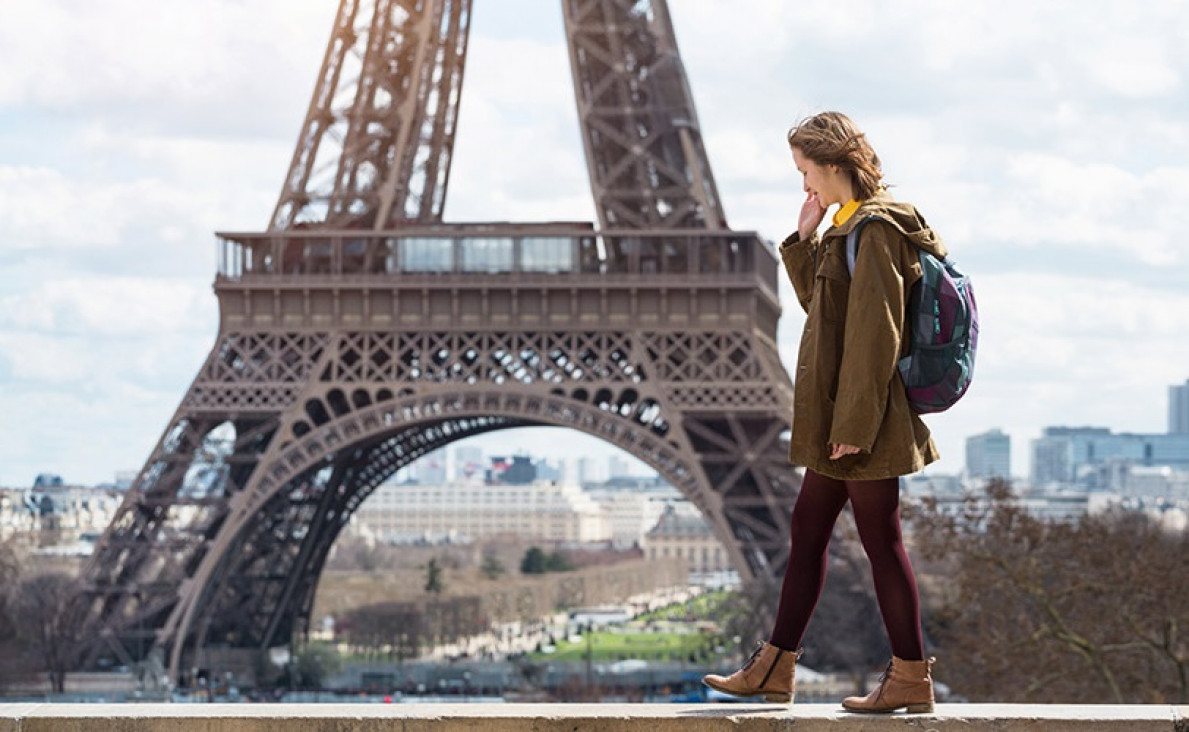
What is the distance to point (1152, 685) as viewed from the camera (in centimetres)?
3044

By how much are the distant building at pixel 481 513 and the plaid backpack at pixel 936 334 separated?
401 ft

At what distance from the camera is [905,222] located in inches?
354

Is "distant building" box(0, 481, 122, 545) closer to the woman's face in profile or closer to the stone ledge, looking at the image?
the stone ledge

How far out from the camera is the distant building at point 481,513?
14000cm

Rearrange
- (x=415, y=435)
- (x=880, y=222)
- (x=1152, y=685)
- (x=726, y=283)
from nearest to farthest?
(x=880, y=222), (x=1152, y=685), (x=726, y=283), (x=415, y=435)

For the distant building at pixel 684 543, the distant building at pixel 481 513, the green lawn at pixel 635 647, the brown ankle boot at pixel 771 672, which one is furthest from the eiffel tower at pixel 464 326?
the distant building at pixel 481 513

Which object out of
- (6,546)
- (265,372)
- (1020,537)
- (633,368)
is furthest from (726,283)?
(6,546)

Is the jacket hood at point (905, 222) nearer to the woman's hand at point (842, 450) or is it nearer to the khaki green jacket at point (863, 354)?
the khaki green jacket at point (863, 354)

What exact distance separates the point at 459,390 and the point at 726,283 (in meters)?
5.21

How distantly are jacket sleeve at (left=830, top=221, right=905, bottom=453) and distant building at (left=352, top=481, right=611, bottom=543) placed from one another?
402ft

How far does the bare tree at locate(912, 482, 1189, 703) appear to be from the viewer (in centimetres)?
2930

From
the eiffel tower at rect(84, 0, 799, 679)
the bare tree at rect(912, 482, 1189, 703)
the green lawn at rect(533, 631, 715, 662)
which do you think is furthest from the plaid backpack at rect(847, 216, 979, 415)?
the green lawn at rect(533, 631, 715, 662)

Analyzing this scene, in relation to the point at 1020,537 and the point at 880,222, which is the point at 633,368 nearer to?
the point at 1020,537

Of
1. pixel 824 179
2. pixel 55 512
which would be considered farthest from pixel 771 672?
pixel 55 512
